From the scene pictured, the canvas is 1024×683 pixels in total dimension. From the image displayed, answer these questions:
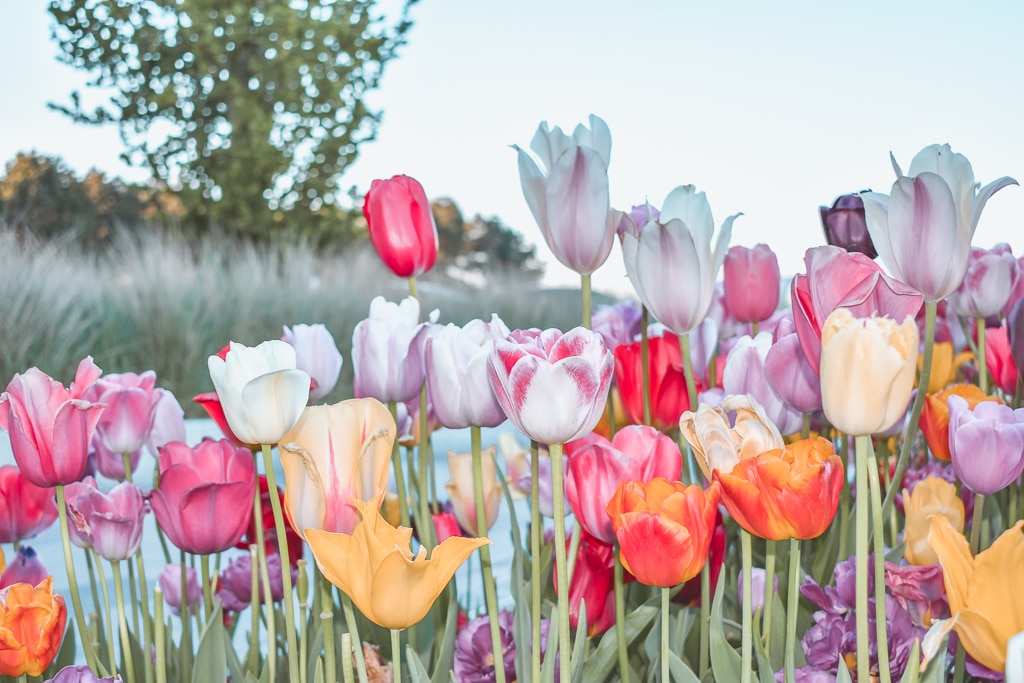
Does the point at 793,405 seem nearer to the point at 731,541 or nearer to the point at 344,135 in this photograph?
the point at 731,541

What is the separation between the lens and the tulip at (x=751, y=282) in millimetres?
896

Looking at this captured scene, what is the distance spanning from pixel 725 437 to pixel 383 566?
190 mm

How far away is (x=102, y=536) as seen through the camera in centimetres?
62

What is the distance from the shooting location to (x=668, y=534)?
0.46 meters

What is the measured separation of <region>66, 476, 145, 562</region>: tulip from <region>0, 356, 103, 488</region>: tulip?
0.16 ft

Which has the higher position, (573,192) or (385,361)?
(573,192)

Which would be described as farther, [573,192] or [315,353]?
[315,353]

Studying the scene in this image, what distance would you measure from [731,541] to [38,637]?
1.68 feet

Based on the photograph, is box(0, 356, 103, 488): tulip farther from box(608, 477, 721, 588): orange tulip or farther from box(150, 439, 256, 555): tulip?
box(608, 477, 721, 588): orange tulip

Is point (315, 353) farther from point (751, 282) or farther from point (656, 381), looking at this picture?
point (751, 282)

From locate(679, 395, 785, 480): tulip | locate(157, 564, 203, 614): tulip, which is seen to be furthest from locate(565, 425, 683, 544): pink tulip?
locate(157, 564, 203, 614): tulip

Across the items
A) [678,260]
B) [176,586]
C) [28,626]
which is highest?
[678,260]

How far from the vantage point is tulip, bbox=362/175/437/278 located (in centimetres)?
76

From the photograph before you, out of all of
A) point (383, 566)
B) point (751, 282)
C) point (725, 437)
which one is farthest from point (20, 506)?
point (751, 282)
